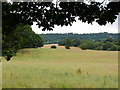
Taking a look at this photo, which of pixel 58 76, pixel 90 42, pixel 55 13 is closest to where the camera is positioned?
pixel 55 13

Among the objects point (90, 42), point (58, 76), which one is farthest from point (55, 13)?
point (90, 42)

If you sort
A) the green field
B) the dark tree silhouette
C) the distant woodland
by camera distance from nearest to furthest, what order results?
the dark tree silhouette, the green field, the distant woodland

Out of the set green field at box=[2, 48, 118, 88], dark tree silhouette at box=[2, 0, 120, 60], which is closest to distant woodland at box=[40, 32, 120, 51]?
green field at box=[2, 48, 118, 88]

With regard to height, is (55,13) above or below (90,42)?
above

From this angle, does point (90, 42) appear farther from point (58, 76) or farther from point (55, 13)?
point (55, 13)

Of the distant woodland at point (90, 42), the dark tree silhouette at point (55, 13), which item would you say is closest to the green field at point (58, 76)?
the dark tree silhouette at point (55, 13)

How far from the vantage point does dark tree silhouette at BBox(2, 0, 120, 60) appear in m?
8.25

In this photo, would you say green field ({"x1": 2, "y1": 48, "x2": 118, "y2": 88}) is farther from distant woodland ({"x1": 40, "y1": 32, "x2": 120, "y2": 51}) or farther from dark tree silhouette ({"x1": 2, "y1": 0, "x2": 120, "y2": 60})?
distant woodland ({"x1": 40, "y1": 32, "x2": 120, "y2": 51})

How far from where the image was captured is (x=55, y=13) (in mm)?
8562

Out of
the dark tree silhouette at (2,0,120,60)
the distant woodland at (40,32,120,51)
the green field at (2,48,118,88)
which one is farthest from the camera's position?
the distant woodland at (40,32,120,51)

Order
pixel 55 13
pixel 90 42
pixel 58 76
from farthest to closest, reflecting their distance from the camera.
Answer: pixel 90 42 → pixel 58 76 → pixel 55 13

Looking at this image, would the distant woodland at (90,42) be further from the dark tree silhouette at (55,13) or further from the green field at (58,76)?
the dark tree silhouette at (55,13)

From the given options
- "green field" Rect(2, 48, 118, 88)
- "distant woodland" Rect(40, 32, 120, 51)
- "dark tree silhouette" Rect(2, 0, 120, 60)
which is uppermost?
"dark tree silhouette" Rect(2, 0, 120, 60)

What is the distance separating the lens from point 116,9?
8234 millimetres
